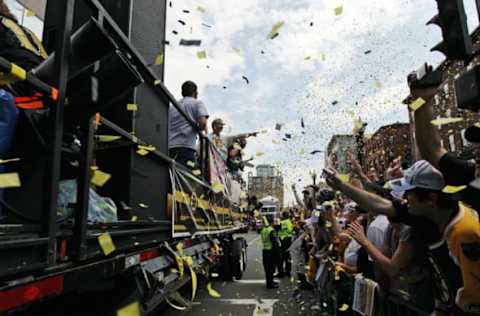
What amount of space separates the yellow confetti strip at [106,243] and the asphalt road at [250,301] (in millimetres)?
4231

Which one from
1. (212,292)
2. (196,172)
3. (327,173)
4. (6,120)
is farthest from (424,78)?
(212,292)

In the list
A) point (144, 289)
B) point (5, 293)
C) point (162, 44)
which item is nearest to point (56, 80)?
point (5, 293)

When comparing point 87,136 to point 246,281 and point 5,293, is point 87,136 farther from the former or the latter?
point 246,281

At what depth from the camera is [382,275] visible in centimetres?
342

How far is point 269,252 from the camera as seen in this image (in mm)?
9383

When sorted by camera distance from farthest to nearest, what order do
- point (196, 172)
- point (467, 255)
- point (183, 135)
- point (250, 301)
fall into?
point (250, 301) → point (196, 172) → point (183, 135) → point (467, 255)

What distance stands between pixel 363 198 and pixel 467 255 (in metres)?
1.03

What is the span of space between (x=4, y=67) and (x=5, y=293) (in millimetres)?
940

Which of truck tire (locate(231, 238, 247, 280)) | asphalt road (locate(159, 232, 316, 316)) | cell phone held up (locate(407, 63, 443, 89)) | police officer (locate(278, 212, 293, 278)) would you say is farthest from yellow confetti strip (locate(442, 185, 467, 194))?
police officer (locate(278, 212, 293, 278))

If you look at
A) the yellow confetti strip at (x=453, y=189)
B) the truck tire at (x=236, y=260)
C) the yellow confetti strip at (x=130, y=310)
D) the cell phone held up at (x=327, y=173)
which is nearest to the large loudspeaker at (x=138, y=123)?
the yellow confetti strip at (x=130, y=310)

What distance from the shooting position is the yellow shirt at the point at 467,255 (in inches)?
82.4

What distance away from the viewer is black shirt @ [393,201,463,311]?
2.39 meters

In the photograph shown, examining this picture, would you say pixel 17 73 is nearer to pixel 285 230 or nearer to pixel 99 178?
pixel 99 178

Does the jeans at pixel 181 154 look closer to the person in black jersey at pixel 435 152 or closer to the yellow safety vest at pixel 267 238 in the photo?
the person in black jersey at pixel 435 152
